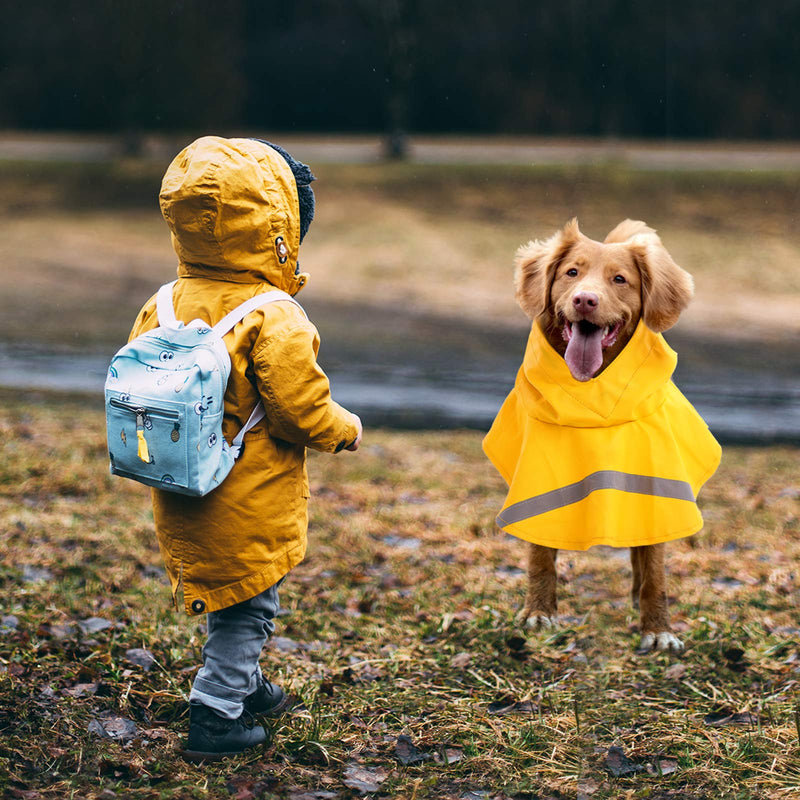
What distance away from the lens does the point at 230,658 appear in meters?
3.19

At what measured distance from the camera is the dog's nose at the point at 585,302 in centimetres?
357

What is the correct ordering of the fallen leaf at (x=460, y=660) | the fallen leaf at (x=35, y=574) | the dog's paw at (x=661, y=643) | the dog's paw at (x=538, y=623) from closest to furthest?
the fallen leaf at (x=460, y=660)
the dog's paw at (x=661, y=643)
the dog's paw at (x=538, y=623)
the fallen leaf at (x=35, y=574)

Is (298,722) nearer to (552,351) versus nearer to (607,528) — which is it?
(607,528)

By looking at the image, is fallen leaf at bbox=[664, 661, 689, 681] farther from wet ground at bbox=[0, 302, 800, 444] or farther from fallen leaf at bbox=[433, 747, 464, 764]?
wet ground at bbox=[0, 302, 800, 444]

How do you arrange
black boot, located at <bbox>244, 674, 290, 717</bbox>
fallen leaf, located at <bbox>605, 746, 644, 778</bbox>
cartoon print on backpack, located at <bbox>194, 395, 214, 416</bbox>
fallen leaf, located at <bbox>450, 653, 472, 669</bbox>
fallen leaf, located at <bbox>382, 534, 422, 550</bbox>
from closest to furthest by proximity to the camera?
cartoon print on backpack, located at <bbox>194, 395, 214, 416</bbox>, fallen leaf, located at <bbox>605, 746, 644, 778</bbox>, black boot, located at <bbox>244, 674, 290, 717</bbox>, fallen leaf, located at <bbox>450, 653, 472, 669</bbox>, fallen leaf, located at <bbox>382, 534, 422, 550</bbox>

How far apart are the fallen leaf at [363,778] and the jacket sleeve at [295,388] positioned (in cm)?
108

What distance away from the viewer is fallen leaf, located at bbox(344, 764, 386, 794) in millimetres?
3094

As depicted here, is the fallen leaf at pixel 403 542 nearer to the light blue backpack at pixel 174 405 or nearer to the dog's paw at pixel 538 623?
the dog's paw at pixel 538 623

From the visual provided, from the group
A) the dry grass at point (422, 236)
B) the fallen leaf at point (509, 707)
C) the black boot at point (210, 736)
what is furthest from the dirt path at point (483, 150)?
the black boot at point (210, 736)

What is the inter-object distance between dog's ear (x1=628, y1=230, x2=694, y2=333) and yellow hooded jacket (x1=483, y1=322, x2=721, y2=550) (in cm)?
8

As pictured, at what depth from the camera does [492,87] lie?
2400 cm

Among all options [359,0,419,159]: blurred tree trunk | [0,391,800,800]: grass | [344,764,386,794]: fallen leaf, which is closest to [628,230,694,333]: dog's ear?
[0,391,800,800]: grass

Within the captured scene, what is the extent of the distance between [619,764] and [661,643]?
0.99 m

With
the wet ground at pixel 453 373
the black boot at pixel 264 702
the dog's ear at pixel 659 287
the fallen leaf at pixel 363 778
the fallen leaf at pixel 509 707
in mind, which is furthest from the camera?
the wet ground at pixel 453 373
